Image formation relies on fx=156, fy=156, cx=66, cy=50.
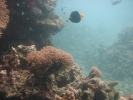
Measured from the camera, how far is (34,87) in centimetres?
405

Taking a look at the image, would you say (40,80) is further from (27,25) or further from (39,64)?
(27,25)

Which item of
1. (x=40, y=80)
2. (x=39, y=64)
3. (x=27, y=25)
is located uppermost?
(x=27, y=25)

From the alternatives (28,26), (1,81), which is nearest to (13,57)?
(1,81)

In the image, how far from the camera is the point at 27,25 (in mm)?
8523

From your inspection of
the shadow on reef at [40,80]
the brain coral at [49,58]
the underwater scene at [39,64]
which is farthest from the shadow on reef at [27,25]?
the brain coral at [49,58]

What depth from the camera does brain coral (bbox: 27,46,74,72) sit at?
404cm

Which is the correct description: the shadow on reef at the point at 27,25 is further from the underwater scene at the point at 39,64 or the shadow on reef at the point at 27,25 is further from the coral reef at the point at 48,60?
the coral reef at the point at 48,60

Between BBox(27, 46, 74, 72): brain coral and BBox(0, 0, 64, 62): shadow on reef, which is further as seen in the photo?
BBox(0, 0, 64, 62): shadow on reef

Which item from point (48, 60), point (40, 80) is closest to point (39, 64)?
point (48, 60)

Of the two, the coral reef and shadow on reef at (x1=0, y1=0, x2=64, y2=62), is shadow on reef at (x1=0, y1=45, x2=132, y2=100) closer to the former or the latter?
the coral reef

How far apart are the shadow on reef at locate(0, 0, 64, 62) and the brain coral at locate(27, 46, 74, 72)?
10.2ft

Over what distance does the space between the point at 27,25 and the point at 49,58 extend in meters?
4.96

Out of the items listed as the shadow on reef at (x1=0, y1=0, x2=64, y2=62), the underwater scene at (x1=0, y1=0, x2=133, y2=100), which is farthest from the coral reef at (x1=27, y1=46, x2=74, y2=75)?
the shadow on reef at (x1=0, y1=0, x2=64, y2=62)

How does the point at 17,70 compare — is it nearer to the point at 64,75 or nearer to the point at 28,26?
the point at 64,75
